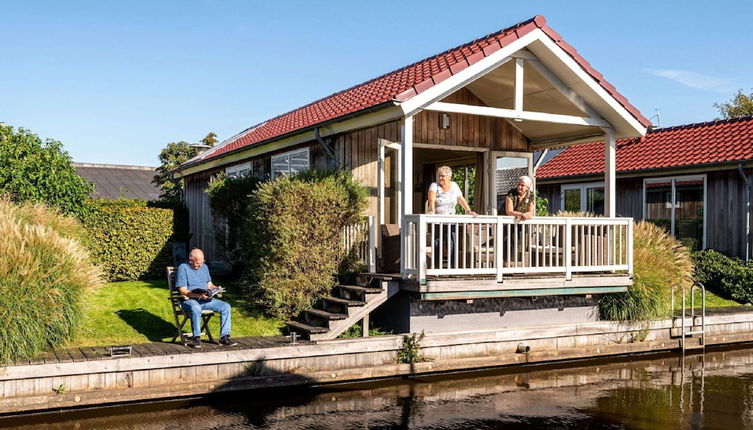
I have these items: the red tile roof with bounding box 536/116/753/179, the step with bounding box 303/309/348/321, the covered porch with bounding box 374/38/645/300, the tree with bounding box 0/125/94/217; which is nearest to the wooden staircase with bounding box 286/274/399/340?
the step with bounding box 303/309/348/321

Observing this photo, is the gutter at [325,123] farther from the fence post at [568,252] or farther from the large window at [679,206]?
the large window at [679,206]

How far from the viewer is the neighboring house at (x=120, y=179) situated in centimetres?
3275

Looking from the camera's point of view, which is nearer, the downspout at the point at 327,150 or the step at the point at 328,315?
the step at the point at 328,315

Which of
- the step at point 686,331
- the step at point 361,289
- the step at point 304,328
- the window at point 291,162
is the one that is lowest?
the step at point 686,331

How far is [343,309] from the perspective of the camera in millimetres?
9656

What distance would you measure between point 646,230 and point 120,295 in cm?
891

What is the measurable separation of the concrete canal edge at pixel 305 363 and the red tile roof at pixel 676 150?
17.4 ft

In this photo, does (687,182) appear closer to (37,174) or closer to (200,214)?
(200,214)

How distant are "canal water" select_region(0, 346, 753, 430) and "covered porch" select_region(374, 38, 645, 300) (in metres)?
1.24

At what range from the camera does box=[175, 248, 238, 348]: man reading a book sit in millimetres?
8641

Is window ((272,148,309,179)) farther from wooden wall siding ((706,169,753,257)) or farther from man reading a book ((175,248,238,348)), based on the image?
wooden wall siding ((706,169,753,257))

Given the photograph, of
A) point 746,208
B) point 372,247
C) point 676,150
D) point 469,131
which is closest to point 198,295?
point 372,247

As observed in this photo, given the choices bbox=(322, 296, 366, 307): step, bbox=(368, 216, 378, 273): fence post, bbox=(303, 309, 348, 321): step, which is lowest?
bbox=(303, 309, 348, 321): step

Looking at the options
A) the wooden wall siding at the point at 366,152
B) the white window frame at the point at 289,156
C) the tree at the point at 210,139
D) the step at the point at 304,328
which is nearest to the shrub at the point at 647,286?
the wooden wall siding at the point at 366,152
